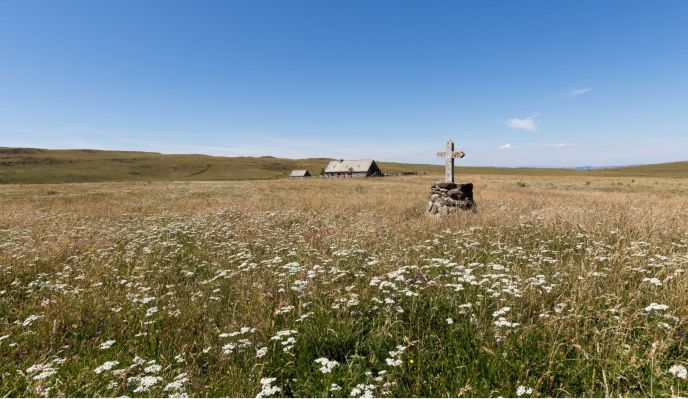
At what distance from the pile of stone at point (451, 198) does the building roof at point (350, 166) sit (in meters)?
88.2

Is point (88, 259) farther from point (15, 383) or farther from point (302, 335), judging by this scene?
point (302, 335)

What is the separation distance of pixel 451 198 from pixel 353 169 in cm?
9048

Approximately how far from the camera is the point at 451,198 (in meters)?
12.4

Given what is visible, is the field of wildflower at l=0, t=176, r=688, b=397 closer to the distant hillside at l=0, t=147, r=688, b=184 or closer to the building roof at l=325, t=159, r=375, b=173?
the building roof at l=325, t=159, r=375, b=173

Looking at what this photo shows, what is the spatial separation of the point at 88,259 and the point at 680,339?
969 cm

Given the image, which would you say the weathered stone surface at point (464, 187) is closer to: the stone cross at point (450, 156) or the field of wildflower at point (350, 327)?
the stone cross at point (450, 156)

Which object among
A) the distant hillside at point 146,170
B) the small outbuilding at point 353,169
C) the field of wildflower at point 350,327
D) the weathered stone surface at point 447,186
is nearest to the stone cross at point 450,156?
the weathered stone surface at point 447,186

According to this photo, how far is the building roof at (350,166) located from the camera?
4015 inches

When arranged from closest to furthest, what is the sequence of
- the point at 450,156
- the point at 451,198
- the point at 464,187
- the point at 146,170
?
the point at 451,198 < the point at 464,187 < the point at 450,156 < the point at 146,170

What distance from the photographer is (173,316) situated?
14.8 feet

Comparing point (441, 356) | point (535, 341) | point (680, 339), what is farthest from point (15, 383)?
point (680, 339)

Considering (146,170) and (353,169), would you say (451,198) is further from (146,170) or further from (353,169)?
(146,170)

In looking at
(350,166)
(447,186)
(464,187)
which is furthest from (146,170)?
(464,187)

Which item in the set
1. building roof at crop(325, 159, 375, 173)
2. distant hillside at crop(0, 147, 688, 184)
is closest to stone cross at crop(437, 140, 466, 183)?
building roof at crop(325, 159, 375, 173)
